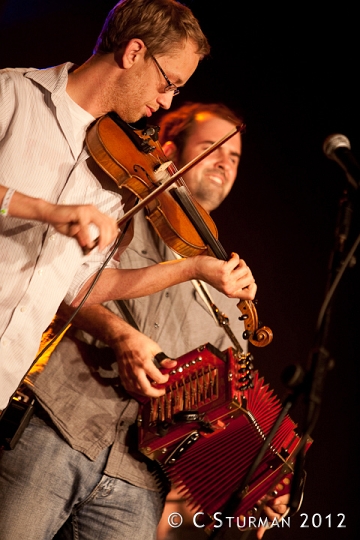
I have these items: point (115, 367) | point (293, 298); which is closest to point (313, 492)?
point (293, 298)

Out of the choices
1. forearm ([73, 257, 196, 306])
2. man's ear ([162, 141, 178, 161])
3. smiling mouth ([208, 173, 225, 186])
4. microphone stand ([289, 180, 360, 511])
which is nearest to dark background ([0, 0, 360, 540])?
man's ear ([162, 141, 178, 161])

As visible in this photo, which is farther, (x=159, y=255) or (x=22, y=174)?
(x=159, y=255)

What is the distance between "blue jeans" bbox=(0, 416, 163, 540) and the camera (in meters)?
1.79

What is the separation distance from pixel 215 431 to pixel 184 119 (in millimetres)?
1700

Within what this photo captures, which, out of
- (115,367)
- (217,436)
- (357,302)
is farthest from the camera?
(357,302)

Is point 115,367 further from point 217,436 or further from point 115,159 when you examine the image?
point 115,159

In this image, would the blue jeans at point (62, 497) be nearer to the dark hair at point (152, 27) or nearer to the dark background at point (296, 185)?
the dark background at point (296, 185)

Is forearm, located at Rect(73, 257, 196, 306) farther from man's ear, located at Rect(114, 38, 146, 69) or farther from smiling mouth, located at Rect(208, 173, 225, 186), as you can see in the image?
smiling mouth, located at Rect(208, 173, 225, 186)

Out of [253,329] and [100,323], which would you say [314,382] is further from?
[100,323]

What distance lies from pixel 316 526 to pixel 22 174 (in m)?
2.48

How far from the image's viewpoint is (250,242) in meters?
3.20

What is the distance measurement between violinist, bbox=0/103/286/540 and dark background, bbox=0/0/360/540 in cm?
106

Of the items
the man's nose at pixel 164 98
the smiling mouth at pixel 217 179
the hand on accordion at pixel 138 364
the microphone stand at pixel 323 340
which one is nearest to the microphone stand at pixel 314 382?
the microphone stand at pixel 323 340

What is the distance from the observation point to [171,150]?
2762mm
